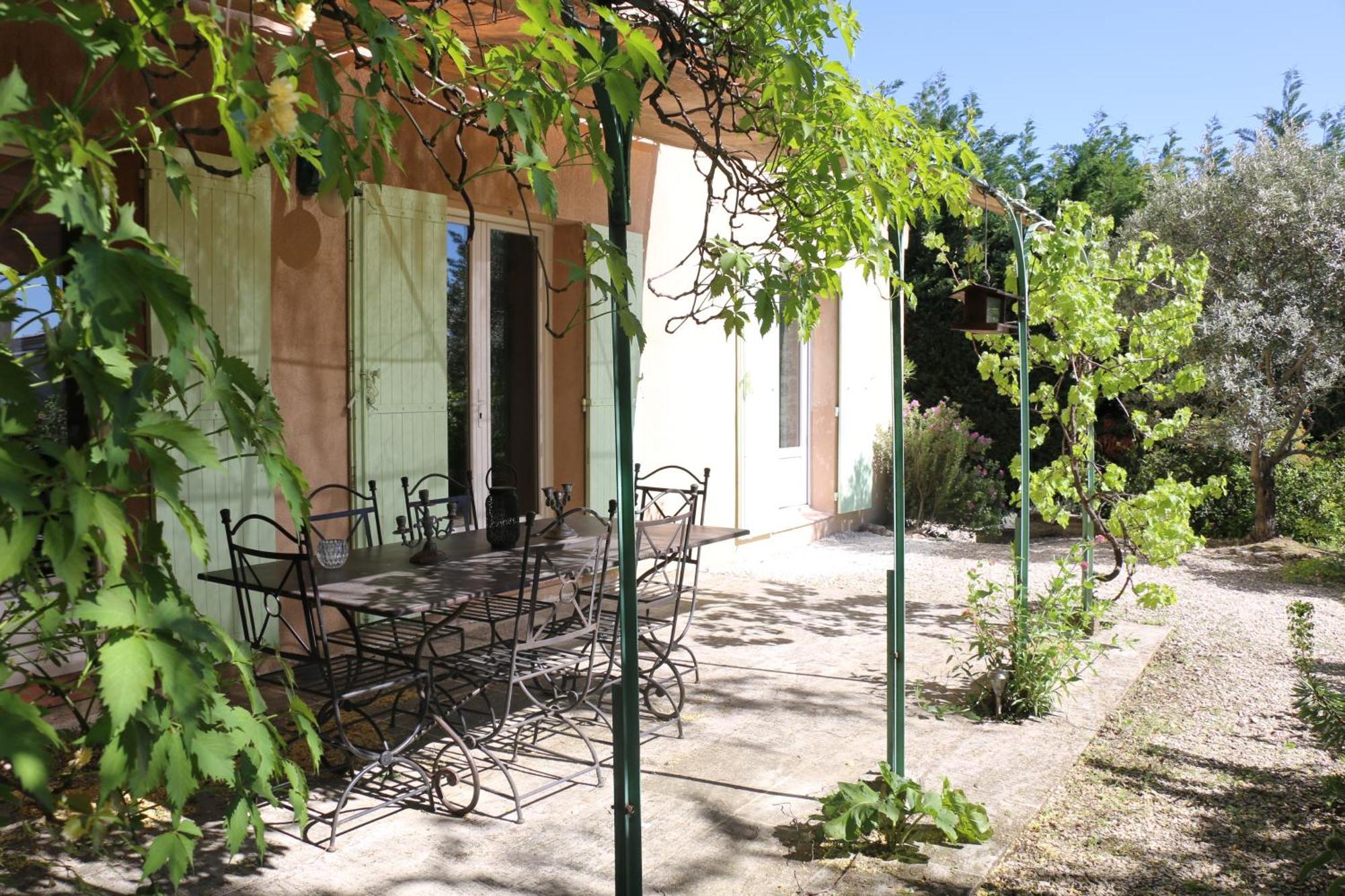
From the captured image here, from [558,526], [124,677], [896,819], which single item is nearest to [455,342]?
[558,526]

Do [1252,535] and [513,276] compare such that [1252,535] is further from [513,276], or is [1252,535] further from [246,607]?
[246,607]

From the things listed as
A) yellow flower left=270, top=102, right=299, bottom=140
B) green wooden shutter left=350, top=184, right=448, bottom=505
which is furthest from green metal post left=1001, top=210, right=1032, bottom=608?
yellow flower left=270, top=102, right=299, bottom=140

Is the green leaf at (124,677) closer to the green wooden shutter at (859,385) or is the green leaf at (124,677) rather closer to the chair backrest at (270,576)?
the chair backrest at (270,576)

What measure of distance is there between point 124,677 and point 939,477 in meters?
10.6

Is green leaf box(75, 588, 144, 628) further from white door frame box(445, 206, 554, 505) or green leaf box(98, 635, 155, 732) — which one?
white door frame box(445, 206, 554, 505)

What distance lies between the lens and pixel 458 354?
248 inches

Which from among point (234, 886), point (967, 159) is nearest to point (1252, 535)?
point (967, 159)

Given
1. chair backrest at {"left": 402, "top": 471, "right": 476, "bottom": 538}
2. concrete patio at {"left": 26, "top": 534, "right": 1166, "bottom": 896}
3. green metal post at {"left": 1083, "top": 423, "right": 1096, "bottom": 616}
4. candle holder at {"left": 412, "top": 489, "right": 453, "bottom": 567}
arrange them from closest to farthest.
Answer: concrete patio at {"left": 26, "top": 534, "right": 1166, "bottom": 896} → candle holder at {"left": 412, "top": 489, "right": 453, "bottom": 567} → chair backrest at {"left": 402, "top": 471, "right": 476, "bottom": 538} → green metal post at {"left": 1083, "top": 423, "right": 1096, "bottom": 616}

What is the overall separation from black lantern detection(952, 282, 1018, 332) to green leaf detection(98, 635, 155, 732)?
4577 mm

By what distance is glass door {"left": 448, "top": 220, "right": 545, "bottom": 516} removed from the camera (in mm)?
6301

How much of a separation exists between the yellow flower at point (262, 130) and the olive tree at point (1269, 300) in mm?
9074

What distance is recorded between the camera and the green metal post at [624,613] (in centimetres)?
215

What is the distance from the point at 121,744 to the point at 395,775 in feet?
9.20

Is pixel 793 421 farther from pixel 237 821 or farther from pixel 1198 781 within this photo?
pixel 237 821
